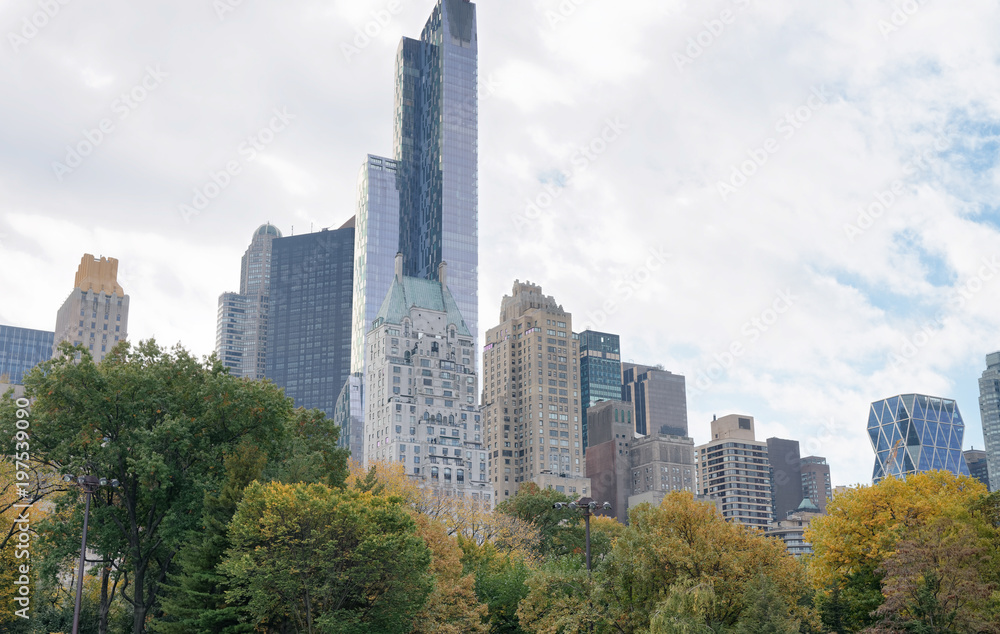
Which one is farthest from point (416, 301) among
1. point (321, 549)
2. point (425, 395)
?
point (321, 549)

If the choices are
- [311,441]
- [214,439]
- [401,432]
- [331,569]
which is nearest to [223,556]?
[331,569]

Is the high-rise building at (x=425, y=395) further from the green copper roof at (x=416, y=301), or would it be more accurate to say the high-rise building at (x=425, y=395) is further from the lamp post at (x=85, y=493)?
the lamp post at (x=85, y=493)

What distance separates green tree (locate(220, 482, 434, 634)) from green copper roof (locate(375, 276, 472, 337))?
465ft

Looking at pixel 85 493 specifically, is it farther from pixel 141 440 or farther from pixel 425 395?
pixel 425 395

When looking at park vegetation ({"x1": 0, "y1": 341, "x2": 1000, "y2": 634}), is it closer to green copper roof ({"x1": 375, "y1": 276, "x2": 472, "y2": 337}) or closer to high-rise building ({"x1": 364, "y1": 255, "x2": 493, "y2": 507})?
high-rise building ({"x1": 364, "y1": 255, "x2": 493, "y2": 507})

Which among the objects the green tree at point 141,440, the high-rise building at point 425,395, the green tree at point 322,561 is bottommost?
the green tree at point 322,561

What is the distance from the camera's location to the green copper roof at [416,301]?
18588cm

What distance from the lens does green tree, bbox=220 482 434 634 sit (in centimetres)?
3997

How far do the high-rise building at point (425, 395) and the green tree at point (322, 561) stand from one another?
122 metres

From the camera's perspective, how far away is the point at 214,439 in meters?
50.5

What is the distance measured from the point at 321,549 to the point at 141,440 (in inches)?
521

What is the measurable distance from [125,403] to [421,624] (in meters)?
19.7

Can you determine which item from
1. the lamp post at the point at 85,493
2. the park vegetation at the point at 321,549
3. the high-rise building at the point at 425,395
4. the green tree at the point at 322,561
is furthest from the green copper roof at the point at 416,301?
the green tree at the point at 322,561

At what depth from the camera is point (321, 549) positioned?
4056cm
